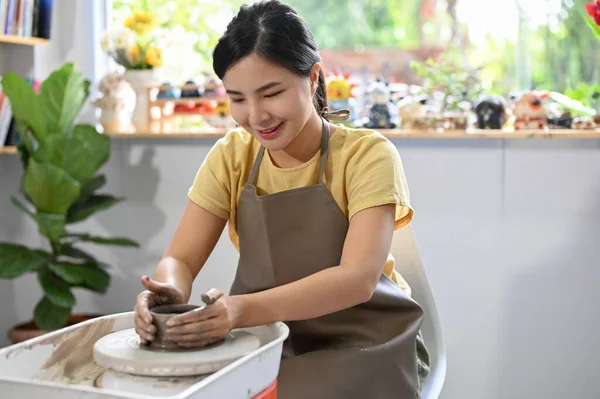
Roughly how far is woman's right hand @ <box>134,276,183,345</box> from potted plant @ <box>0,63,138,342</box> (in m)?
1.63

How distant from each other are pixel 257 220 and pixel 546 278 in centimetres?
128

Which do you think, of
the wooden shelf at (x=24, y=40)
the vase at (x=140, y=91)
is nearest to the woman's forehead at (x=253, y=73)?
the vase at (x=140, y=91)

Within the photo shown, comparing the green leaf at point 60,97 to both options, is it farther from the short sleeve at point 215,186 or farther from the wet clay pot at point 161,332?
the wet clay pot at point 161,332

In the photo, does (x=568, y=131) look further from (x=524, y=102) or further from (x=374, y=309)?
(x=374, y=309)

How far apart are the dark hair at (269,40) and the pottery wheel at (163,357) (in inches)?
18.9

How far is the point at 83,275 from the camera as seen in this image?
2.77 metres

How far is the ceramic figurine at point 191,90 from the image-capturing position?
301 centimetres

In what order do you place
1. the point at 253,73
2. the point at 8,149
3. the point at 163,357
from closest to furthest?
the point at 163,357 < the point at 253,73 < the point at 8,149

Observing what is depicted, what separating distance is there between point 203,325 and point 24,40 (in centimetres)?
228

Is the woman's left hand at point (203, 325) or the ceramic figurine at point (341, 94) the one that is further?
the ceramic figurine at point (341, 94)

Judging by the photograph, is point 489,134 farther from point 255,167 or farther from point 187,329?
point 187,329

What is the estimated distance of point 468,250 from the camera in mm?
2518

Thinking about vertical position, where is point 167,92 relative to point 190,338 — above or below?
above

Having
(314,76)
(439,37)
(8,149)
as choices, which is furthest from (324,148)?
(8,149)
